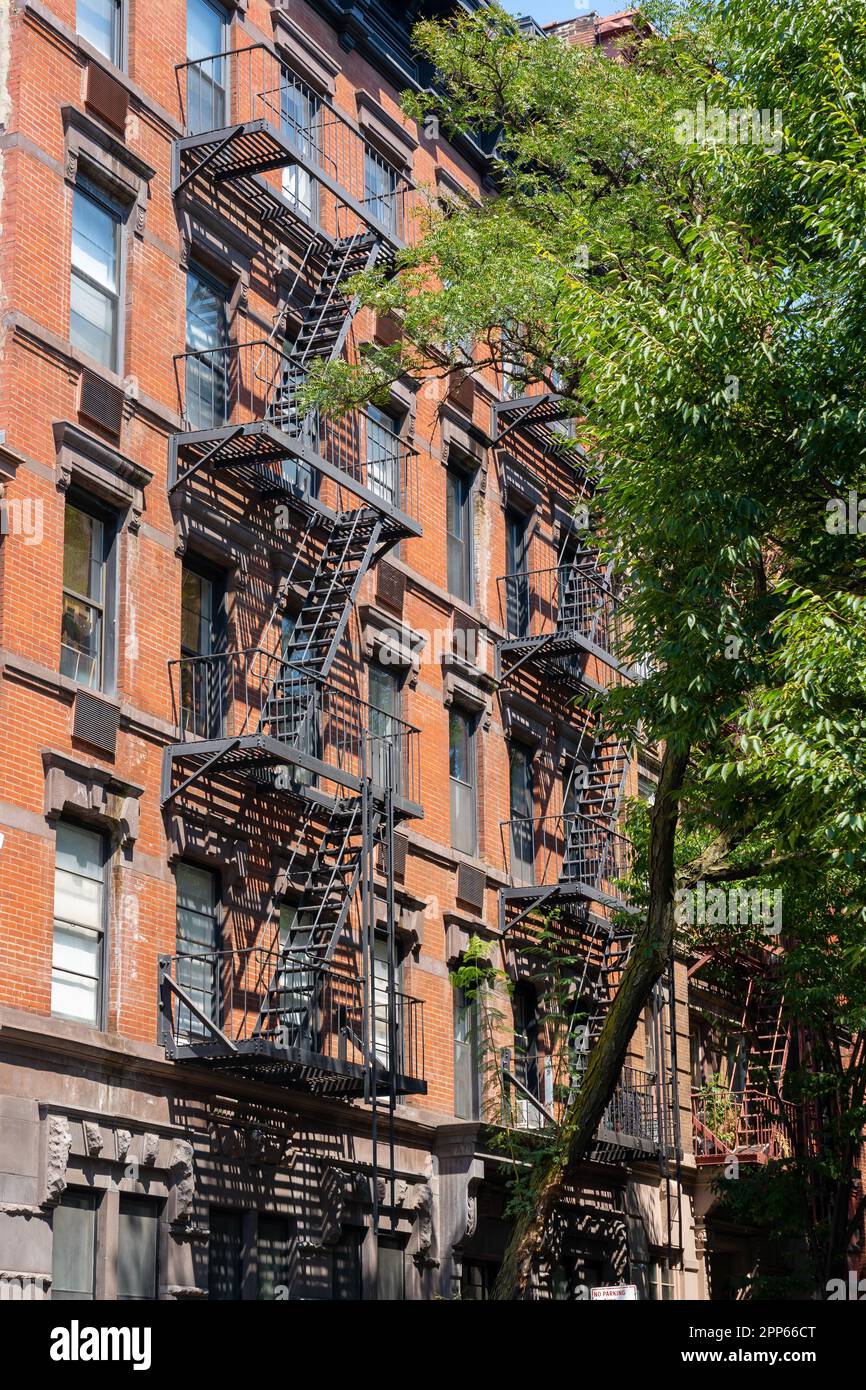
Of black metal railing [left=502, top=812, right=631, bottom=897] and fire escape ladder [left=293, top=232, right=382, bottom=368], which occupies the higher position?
fire escape ladder [left=293, top=232, right=382, bottom=368]

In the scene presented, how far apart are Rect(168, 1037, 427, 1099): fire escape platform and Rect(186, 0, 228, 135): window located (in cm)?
1148

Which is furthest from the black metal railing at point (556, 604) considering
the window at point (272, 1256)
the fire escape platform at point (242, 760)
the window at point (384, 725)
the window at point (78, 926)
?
the window at point (78, 926)

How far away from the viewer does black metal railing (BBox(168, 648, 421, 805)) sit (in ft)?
69.2

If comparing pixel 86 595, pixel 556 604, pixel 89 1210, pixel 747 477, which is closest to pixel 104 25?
pixel 86 595

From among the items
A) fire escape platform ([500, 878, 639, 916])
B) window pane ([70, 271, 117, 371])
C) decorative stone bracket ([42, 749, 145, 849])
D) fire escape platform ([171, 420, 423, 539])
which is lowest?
decorative stone bracket ([42, 749, 145, 849])

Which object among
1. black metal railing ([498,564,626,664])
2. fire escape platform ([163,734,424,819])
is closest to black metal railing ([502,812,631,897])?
black metal railing ([498,564,626,664])

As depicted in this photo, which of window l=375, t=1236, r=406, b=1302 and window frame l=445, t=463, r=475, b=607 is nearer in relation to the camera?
window l=375, t=1236, r=406, b=1302

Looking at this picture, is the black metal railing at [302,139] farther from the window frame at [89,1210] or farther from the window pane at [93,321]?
the window frame at [89,1210]

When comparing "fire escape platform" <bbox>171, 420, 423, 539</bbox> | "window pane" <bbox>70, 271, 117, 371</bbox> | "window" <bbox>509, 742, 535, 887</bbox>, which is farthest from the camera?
"window" <bbox>509, 742, 535, 887</bbox>

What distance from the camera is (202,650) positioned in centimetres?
2180

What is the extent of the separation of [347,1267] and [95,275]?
39.9ft

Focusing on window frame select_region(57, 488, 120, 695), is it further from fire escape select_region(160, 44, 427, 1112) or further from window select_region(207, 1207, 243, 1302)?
window select_region(207, 1207, 243, 1302)

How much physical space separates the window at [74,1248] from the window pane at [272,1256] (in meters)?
3.13

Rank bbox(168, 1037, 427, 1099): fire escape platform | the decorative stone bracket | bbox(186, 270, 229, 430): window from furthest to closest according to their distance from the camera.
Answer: bbox(186, 270, 229, 430): window < bbox(168, 1037, 427, 1099): fire escape platform < the decorative stone bracket
